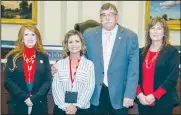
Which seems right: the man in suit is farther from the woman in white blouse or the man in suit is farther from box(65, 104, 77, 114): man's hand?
box(65, 104, 77, 114): man's hand

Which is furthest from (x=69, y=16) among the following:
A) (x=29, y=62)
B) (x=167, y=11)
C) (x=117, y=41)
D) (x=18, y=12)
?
(x=117, y=41)

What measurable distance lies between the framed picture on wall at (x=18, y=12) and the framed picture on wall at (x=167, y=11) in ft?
5.86

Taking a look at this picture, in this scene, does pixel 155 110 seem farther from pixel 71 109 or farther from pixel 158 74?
pixel 71 109

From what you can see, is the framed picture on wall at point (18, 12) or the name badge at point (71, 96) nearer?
the name badge at point (71, 96)

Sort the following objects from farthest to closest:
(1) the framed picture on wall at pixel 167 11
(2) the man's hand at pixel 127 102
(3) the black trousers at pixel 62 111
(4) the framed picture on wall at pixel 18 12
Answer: (1) the framed picture on wall at pixel 167 11 < (4) the framed picture on wall at pixel 18 12 < (3) the black trousers at pixel 62 111 < (2) the man's hand at pixel 127 102

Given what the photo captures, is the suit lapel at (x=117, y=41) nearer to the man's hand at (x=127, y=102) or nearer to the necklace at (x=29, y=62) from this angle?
the man's hand at (x=127, y=102)

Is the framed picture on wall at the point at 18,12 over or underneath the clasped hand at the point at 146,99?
over

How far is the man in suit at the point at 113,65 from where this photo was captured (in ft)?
8.75

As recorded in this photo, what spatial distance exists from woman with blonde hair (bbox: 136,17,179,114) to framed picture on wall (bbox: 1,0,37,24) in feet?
7.90

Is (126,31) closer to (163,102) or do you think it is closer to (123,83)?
(123,83)

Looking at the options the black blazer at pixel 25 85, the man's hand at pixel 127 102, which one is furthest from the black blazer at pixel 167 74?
the black blazer at pixel 25 85

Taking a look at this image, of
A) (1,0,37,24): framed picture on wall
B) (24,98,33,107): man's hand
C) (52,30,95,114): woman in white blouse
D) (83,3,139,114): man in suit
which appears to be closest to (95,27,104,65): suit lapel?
(83,3,139,114): man in suit

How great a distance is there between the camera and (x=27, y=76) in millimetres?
2768

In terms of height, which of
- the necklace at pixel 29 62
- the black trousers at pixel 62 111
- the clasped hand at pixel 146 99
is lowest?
the black trousers at pixel 62 111
